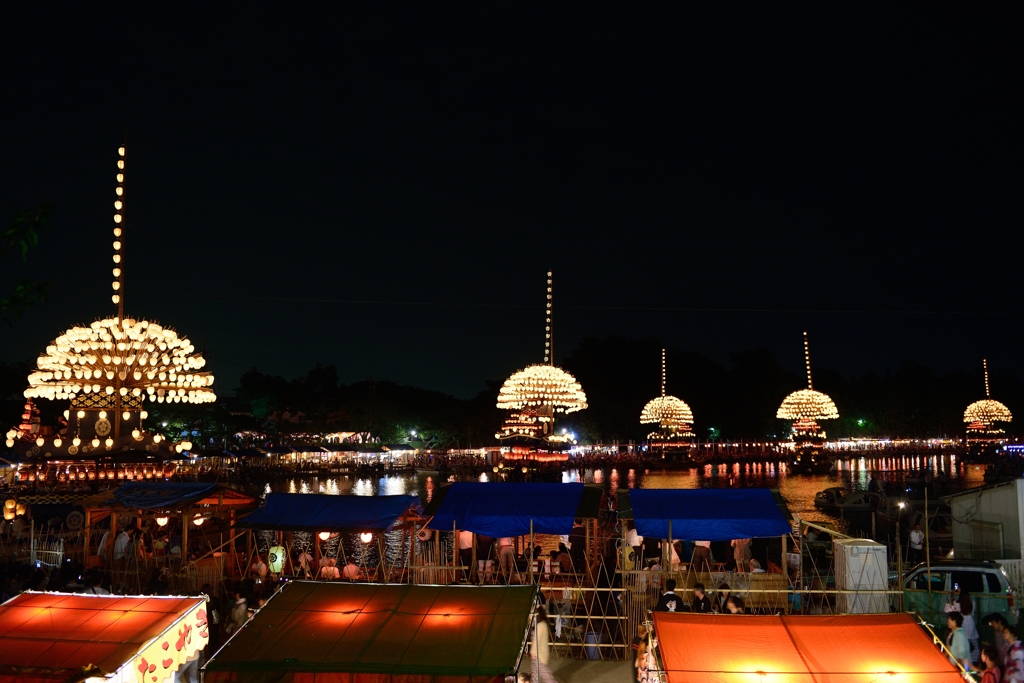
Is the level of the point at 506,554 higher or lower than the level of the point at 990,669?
lower

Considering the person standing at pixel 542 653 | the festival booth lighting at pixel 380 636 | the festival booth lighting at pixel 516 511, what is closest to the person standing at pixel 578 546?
the festival booth lighting at pixel 516 511

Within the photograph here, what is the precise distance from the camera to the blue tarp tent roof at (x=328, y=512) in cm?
1475

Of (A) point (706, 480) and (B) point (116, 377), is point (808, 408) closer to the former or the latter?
(A) point (706, 480)

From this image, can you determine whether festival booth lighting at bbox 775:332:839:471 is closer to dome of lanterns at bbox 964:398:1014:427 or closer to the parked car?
dome of lanterns at bbox 964:398:1014:427

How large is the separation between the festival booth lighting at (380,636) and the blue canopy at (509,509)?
15.4 ft

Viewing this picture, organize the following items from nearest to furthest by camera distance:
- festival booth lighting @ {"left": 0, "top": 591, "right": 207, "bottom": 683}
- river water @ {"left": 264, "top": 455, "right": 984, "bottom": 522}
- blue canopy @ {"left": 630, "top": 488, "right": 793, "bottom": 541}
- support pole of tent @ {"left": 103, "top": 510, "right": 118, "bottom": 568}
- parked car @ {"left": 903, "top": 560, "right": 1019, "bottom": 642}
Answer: festival booth lighting @ {"left": 0, "top": 591, "right": 207, "bottom": 683}
parked car @ {"left": 903, "top": 560, "right": 1019, "bottom": 642}
blue canopy @ {"left": 630, "top": 488, "right": 793, "bottom": 541}
support pole of tent @ {"left": 103, "top": 510, "right": 118, "bottom": 568}
river water @ {"left": 264, "top": 455, "right": 984, "bottom": 522}

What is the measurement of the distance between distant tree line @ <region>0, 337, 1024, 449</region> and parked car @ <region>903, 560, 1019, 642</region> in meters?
67.9

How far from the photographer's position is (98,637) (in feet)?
26.6

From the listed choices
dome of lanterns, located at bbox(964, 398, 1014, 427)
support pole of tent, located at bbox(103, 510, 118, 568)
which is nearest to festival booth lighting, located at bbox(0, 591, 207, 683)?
support pole of tent, located at bbox(103, 510, 118, 568)

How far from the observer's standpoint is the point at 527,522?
13.9 m

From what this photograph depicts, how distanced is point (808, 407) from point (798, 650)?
52699 millimetres

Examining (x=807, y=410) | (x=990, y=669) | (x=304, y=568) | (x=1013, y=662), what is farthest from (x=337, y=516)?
(x=807, y=410)

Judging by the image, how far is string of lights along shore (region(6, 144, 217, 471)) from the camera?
2956 cm

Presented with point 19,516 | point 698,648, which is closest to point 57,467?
point 19,516
